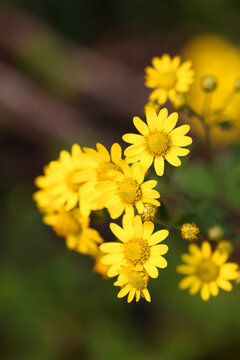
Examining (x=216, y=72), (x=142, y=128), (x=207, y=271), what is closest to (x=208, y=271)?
(x=207, y=271)

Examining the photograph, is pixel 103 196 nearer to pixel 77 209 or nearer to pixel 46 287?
pixel 77 209

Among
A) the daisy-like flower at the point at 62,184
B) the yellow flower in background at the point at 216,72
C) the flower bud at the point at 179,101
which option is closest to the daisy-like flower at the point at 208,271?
the daisy-like flower at the point at 62,184

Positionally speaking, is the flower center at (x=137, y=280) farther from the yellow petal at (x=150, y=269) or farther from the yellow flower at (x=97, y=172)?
the yellow flower at (x=97, y=172)

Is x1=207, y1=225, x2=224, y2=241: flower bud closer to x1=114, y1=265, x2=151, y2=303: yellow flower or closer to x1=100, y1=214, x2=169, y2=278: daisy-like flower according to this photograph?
x1=100, y1=214, x2=169, y2=278: daisy-like flower

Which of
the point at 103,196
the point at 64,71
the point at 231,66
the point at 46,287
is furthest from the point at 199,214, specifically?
the point at 64,71

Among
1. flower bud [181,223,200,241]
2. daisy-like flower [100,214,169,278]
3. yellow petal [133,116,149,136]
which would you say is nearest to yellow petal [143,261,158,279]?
daisy-like flower [100,214,169,278]

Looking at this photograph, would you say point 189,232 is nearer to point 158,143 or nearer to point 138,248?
point 138,248

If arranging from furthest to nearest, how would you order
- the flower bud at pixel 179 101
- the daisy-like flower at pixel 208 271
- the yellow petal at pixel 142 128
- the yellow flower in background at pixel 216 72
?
1. the yellow flower in background at pixel 216 72
2. the flower bud at pixel 179 101
3. the daisy-like flower at pixel 208 271
4. the yellow petal at pixel 142 128

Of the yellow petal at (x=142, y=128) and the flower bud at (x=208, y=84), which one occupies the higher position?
the flower bud at (x=208, y=84)

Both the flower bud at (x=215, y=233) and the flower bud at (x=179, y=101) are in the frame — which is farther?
the flower bud at (x=179, y=101)
